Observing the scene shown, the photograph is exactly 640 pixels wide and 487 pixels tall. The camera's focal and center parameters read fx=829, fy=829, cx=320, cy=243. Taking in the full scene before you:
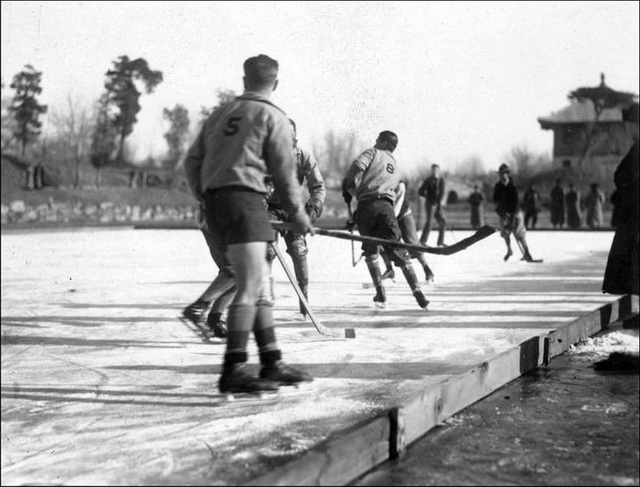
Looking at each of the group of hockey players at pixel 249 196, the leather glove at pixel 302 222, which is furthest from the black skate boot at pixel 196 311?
the leather glove at pixel 302 222

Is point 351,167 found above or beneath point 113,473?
above

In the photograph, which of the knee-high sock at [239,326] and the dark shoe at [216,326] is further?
the dark shoe at [216,326]

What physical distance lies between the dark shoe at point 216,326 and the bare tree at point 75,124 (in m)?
1.05

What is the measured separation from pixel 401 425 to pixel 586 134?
581 centimetres

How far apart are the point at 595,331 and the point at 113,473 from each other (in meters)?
4.55

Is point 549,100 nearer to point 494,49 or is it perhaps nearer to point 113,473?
point 494,49

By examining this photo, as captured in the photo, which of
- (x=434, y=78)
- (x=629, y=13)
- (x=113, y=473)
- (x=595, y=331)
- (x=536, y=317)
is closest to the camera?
(x=113, y=473)

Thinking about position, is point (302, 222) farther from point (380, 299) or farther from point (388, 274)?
point (388, 274)

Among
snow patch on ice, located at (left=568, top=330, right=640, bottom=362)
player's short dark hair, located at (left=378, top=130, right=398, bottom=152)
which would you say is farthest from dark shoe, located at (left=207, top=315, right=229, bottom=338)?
snow patch on ice, located at (left=568, top=330, right=640, bottom=362)

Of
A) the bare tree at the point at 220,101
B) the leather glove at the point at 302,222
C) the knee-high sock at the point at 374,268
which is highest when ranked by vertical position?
the bare tree at the point at 220,101

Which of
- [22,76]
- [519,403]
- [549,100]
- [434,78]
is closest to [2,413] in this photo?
[22,76]

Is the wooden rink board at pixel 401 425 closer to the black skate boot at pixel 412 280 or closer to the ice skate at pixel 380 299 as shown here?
the black skate boot at pixel 412 280

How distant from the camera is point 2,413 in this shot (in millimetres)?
3504

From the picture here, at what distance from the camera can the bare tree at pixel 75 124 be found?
3878 millimetres
